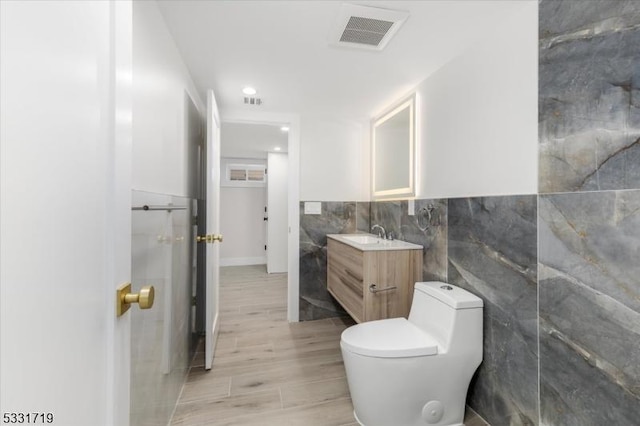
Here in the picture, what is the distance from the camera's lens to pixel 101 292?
0.57 metres

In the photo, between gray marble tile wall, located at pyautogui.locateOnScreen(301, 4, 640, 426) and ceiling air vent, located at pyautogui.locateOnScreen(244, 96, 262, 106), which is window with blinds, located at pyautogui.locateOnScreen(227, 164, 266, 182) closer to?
ceiling air vent, located at pyautogui.locateOnScreen(244, 96, 262, 106)

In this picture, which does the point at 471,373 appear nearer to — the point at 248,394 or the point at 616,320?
the point at 616,320

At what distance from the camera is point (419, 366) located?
1403 millimetres

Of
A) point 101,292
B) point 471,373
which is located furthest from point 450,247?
point 101,292

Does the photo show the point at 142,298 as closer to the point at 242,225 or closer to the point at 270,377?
the point at 270,377

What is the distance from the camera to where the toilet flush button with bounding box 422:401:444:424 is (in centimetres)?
145

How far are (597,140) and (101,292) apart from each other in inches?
63.4

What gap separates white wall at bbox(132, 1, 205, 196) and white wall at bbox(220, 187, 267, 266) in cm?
357

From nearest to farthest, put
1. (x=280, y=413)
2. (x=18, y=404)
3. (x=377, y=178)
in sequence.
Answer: (x=18, y=404), (x=280, y=413), (x=377, y=178)

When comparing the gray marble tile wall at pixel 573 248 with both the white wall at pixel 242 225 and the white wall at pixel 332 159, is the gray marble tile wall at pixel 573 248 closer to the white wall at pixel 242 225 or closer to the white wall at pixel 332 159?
the white wall at pixel 332 159

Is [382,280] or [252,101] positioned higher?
[252,101]

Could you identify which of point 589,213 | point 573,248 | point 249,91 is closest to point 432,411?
point 573,248

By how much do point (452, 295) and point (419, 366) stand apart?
422 millimetres

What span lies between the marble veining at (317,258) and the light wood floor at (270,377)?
A: 13 cm
